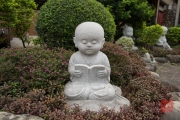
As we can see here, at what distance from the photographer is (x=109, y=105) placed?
298 centimetres

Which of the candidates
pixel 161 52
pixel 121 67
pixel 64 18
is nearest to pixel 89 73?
pixel 121 67

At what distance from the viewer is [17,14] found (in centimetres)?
625

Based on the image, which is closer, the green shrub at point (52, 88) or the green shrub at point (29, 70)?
the green shrub at point (52, 88)

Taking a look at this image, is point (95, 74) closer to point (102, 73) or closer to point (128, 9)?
point (102, 73)

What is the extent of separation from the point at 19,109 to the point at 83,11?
8.41 feet

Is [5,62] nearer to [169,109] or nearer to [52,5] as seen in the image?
[52,5]

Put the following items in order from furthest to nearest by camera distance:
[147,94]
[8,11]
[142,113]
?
[8,11]
[147,94]
[142,113]

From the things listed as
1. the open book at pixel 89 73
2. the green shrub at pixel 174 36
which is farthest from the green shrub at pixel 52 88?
the green shrub at pixel 174 36

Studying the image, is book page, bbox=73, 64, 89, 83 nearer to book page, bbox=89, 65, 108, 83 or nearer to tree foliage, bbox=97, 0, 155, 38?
book page, bbox=89, 65, 108, 83

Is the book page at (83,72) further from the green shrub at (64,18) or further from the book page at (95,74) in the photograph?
the green shrub at (64,18)

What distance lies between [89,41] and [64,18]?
157 centimetres

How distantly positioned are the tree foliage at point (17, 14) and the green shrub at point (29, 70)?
2527 millimetres

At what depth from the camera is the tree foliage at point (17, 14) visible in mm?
5863

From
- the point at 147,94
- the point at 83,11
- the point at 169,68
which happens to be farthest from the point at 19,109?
the point at 169,68
